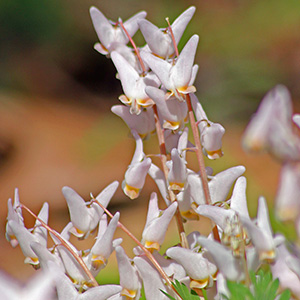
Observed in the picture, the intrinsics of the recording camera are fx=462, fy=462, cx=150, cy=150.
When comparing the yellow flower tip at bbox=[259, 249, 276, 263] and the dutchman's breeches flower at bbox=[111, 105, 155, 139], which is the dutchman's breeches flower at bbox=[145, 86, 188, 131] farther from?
the yellow flower tip at bbox=[259, 249, 276, 263]

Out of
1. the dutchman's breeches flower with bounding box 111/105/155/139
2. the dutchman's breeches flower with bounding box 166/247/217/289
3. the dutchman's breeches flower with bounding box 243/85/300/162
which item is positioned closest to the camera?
the dutchman's breeches flower with bounding box 243/85/300/162

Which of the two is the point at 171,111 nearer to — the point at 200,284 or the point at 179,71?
the point at 179,71

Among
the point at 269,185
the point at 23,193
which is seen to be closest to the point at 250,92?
the point at 269,185

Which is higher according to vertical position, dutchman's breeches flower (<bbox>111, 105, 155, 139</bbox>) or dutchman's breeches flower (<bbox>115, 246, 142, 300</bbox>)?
dutchman's breeches flower (<bbox>111, 105, 155, 139</bbox>)

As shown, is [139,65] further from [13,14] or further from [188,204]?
[13,14]

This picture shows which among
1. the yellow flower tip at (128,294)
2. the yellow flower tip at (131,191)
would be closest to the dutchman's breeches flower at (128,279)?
the yellow flower tip at (128,294)

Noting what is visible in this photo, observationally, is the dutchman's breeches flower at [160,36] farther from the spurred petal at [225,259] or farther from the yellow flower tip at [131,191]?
the spurred petal at [225,259]

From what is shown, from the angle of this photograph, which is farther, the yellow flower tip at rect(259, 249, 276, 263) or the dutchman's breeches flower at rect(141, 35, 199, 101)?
the dutchman's breeches flower at rect(141, 35, 199, 101)

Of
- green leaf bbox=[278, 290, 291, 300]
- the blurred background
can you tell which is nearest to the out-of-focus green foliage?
green leaf bbox=[278, 290, 291, 300]

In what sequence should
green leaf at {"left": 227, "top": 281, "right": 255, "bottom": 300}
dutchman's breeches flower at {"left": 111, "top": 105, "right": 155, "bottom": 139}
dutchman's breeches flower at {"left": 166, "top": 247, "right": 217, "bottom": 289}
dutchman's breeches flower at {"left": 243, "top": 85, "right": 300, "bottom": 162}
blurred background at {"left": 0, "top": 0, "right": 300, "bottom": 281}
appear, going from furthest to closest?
blurred background at {"left": 0, "top": 0, "right": 300, "bottom": 281} < dutchman's breeches flower at {"left": 111, "top": 105, "right": 155, "bottom": 139} < dutchman's breeches flower at {"left": 166, "top": 247, "right": 217, "bottom": 289} < green leaf at {"left": 227, "top": 281, "right": 255, "bottom": 300} < dutchman's breeches flower at {"left": 243, "top": 85, "right": 300, "bottom": 162}
